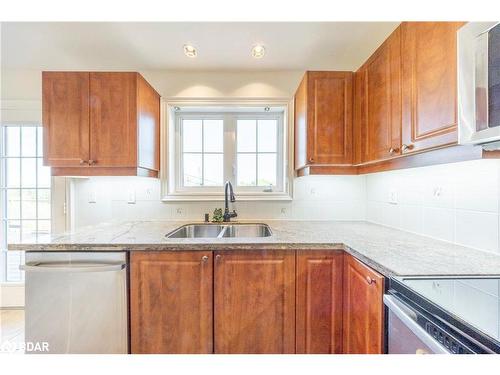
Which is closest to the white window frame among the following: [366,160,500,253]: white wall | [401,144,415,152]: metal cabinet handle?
[366,160,500,253]: white wall

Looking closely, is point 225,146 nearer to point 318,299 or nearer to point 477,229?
point 318,299

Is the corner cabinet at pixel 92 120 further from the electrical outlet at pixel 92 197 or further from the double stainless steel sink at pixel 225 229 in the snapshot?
the double stainless steel sink at pixel 225 229

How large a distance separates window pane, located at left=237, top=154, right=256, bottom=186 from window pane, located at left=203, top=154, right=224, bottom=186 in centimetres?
19

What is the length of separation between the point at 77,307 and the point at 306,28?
2.34m

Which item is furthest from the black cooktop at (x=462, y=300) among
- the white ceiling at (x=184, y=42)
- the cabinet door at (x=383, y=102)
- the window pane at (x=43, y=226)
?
the window pane at (x=43, y=226)

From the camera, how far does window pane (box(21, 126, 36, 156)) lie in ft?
7.51

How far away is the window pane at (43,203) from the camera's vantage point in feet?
7.52

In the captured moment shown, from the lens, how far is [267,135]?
233 centimetres

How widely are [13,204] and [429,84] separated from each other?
11.7ft

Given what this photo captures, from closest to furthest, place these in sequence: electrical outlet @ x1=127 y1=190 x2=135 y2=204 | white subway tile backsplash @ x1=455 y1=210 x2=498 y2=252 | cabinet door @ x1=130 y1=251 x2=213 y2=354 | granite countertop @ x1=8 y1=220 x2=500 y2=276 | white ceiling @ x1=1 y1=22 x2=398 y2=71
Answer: granite countertop @ x1=8 y1=220 x2=500 y2=276 < white subway tile backsplash @ x1=455 y1=210 x2=498 y2=252 < cabinet door @ x1=130 y1=251 x2=213 y2=354 < white ceiling @ x1=1 y1=22 x2=398 y2=71 < electrical outlet @ x1=127 y1=190 x2=135 y2=204

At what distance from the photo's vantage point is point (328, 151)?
179 cm

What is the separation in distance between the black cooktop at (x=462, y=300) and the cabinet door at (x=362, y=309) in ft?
0.39

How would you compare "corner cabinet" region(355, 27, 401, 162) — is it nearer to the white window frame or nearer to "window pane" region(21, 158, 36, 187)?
the white window frame
